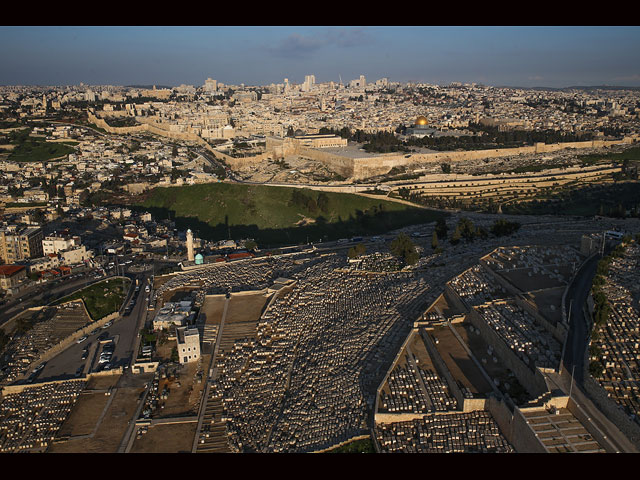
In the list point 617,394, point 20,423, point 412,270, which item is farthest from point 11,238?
point 617,394

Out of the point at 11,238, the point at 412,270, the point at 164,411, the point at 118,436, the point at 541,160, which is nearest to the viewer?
the point at 118,436

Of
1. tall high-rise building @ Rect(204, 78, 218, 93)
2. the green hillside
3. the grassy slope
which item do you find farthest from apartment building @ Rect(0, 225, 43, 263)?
tall high-rise building @ Rect(204, 78, 218, 93)

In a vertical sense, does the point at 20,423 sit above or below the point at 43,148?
below

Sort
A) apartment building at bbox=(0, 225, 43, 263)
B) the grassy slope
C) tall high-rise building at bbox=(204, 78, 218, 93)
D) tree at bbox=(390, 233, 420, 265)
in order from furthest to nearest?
tall high-rise building at bbox=(204, 78, 218, 93) < the grassy slope < apartment building at bbox=(0, 225, 43, 263) < tree at bbox=(390, 233, 420, 265)

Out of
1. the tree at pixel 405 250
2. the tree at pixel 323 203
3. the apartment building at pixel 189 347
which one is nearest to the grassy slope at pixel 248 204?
the tree at pixel 323 203

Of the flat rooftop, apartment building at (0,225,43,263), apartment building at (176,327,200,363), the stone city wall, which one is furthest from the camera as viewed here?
apartment building at (0,225,43,263)

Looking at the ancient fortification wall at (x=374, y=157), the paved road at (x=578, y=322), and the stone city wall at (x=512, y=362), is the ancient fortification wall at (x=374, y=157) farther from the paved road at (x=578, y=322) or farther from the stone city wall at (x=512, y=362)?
the stone city wall at (x=512, y=362)

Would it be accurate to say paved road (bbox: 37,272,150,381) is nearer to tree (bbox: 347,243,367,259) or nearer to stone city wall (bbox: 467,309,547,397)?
tree (bbox: 347,243,367,259)

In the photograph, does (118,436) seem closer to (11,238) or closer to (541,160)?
(11,238)

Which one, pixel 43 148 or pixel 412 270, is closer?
pixel 412 270
